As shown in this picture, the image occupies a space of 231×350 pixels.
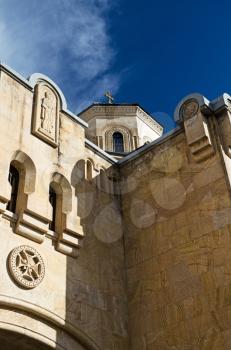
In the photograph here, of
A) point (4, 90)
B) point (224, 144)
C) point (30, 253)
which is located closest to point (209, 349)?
point (30, 253)

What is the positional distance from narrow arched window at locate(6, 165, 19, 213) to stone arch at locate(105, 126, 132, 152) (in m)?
13.6

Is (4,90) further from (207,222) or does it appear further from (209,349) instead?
(209,349)

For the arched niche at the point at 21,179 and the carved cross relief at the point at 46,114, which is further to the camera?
the carved cross relief at the point at 46,114

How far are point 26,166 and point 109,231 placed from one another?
262 cm

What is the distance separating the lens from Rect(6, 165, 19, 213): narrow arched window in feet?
31.4

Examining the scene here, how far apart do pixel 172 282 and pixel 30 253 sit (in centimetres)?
298

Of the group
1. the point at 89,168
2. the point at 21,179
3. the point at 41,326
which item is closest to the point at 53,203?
the point at 21,179

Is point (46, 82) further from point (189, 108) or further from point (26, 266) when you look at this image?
point (26, 266)

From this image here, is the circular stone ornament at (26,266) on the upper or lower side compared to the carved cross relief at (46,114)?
lower

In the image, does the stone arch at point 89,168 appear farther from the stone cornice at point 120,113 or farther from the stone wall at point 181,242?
the stone cornice at point 120,113

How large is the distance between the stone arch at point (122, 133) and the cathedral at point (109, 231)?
35.7ft

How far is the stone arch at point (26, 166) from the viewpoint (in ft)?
32.3

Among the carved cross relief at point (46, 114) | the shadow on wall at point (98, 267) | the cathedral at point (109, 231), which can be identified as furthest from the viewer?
the carved cross relief at point (46, 114)

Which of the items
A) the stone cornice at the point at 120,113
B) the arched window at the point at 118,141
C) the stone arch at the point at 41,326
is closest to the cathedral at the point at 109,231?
the stone arch at the point at 41,326
